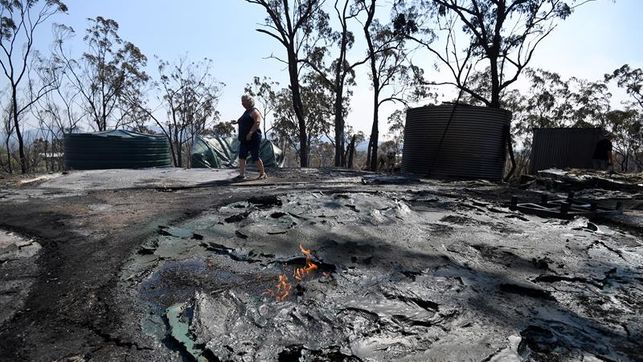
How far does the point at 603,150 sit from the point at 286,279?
12752mm

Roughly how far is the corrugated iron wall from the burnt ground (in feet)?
33.9

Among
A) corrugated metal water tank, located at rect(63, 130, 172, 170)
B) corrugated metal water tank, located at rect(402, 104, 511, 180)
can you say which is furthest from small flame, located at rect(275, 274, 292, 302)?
corrugated metal water tank, located at rect(63, 130, 172, 170)

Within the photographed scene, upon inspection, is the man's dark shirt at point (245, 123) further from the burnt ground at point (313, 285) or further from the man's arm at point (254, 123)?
the burnt ground at point (313, 285)

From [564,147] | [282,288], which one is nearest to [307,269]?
[282,288]

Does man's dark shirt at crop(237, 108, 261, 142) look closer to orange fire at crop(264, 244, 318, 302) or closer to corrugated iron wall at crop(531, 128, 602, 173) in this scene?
orange fire at crop(264, 244, 318, 302)

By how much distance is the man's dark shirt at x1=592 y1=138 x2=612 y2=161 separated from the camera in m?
11.2

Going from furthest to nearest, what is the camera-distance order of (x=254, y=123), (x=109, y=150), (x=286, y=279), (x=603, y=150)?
1. (x=109, y=150)
2. (x=603, y=150)
3. (x=254, y=123)
4. (x=286, y=279)

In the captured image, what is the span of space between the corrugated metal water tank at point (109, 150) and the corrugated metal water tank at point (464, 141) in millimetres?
9125

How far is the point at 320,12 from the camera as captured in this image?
2080cm

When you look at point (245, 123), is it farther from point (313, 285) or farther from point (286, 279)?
point (313, 285)

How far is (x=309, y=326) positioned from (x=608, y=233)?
3609mm

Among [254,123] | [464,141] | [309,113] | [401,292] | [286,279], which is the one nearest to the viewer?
[401,292]

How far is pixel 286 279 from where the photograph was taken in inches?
91.7

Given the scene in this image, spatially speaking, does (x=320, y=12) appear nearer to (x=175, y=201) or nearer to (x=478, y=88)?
(x=478, y=88)
